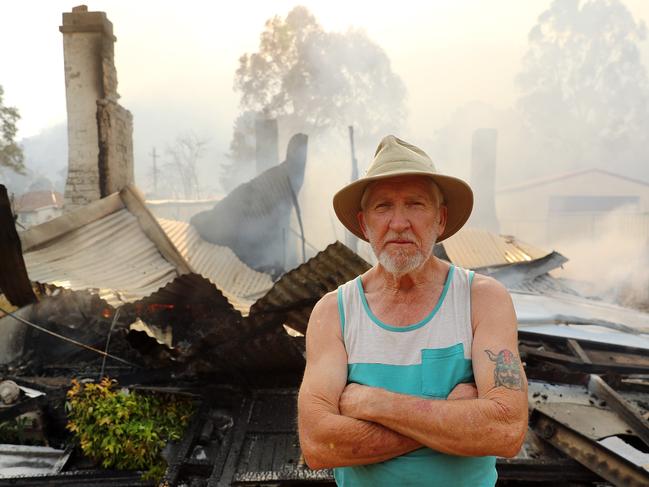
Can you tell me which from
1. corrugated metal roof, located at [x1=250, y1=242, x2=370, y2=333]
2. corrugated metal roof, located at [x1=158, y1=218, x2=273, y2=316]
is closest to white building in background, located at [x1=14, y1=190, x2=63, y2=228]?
corrugated metal roof, located at [x1=158, y1=218, x2=273, y2=316]

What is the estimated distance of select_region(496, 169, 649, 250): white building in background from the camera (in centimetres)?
3130

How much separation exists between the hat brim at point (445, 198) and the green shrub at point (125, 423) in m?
3.83

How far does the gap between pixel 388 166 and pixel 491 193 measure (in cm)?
2469

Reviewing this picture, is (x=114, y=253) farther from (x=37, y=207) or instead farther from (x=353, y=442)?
(x=37, y=207)

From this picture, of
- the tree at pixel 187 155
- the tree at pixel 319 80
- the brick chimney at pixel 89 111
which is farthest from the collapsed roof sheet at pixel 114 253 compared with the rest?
the tree at pixel 187 155

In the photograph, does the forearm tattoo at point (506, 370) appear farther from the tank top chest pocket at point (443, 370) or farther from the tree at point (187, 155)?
the tree at point (187, 155)

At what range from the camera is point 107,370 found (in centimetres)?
616

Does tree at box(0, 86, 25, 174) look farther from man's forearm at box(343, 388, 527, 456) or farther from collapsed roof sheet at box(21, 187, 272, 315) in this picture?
man's forearm at box(343, 388, 527, 456)

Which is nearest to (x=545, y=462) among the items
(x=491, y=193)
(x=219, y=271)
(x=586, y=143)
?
(x=219, y=271)

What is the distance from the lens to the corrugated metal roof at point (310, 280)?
412cm

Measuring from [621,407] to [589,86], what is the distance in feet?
171

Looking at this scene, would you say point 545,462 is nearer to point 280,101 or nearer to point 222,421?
point 222,421

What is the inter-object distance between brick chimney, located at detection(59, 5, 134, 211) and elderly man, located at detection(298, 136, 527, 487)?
416 inches

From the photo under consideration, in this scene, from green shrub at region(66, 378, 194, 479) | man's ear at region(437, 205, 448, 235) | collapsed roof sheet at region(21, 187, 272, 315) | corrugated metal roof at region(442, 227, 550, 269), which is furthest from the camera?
corrugated metal roof at region(442, 227, 550, 269)
